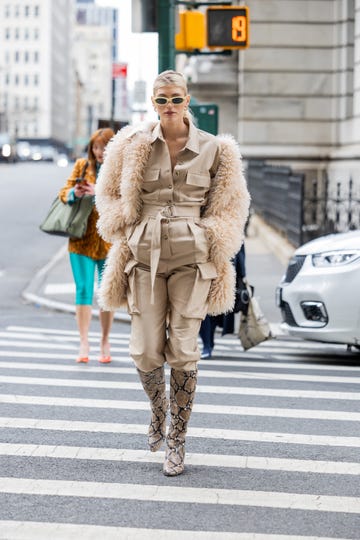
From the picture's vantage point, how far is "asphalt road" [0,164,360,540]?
546 cm

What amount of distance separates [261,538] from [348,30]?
22691 mm

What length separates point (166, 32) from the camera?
13734 mm

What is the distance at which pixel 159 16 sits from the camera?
1371 cm

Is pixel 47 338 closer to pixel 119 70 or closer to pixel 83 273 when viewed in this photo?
pixel 83 273

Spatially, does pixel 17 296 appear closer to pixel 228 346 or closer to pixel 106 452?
pixel 228 346

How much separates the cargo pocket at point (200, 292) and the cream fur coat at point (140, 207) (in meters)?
0.07

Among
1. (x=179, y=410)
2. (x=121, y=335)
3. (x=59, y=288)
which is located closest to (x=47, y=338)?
(x=121, y=335)

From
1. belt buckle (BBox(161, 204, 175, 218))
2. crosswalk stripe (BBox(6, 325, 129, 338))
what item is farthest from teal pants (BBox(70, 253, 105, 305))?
belt buckle (BBox(161, 204, 175, 218))

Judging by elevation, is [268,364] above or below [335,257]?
below

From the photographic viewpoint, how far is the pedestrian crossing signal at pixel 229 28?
48.2 ft

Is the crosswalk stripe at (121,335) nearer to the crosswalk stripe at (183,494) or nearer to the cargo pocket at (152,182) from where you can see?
the cargo pocket at (152,182)

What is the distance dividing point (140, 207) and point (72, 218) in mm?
3793

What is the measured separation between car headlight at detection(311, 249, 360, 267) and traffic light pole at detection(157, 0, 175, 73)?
4.09 meters

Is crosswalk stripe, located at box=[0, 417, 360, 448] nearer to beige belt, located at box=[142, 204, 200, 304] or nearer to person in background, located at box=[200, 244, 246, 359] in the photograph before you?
beige belt, located at box=[142, 204, 200, 304]
